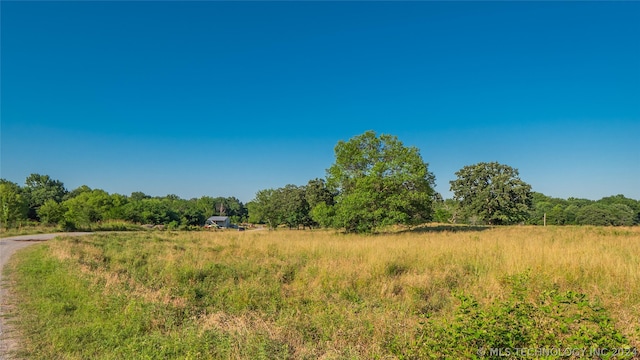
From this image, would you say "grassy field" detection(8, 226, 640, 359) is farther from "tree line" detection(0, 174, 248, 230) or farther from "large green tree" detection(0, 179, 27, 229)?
"tree line" detection(0, 174, 248, 230)

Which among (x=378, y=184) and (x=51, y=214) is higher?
(x=378, y=184)

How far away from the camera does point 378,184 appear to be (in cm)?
2464

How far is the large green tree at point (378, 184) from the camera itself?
2405cm

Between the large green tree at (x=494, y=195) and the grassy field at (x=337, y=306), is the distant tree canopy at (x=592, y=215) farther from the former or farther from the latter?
the grassy field at (x=337, y=306)

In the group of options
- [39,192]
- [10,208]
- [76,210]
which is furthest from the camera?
[39,192]

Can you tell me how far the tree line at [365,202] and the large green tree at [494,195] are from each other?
0.47 feet

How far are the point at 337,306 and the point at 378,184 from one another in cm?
1906

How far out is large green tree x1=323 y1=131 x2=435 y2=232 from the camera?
78.9 ft

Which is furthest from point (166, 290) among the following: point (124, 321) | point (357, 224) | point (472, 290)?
point (357, 224)

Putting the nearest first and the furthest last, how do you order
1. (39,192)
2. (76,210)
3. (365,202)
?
1. (365,202)
2. (76,210)
3. (39,192)

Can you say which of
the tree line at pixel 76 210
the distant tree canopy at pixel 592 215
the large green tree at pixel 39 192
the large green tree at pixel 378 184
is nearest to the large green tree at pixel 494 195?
the distant tree canopy at pixel 592 215

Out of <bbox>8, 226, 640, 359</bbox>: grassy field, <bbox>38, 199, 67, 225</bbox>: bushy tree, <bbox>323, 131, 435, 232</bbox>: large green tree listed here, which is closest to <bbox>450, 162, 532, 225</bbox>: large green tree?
<bbox>323, 131, 435, 232</bbox>: large green tree

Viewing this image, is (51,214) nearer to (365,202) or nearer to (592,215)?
(365,202)

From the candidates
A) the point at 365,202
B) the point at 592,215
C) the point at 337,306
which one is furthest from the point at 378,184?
the point at 592,215
